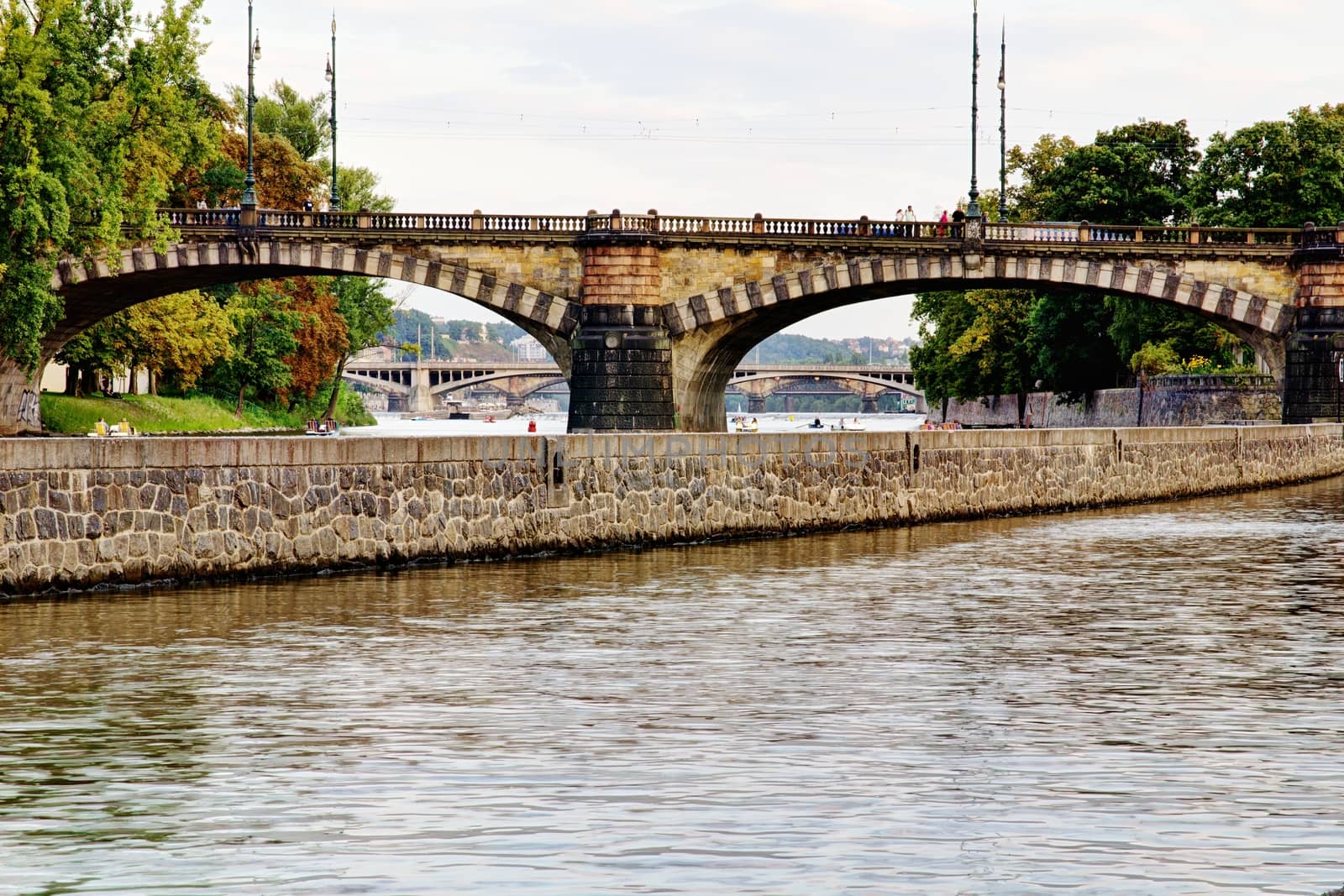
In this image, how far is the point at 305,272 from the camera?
63031 millimetres

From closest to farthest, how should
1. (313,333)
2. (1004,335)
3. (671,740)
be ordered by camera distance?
(671,740), (313,333), (1004,335)

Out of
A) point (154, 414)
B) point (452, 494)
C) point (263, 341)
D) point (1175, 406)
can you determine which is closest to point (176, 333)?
point (154, 414)

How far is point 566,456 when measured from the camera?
2302cm

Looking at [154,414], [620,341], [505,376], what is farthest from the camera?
[505,376]

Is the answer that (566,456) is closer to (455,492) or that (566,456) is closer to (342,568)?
(455,492)

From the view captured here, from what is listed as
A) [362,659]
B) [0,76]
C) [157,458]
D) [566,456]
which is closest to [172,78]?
[0,76]

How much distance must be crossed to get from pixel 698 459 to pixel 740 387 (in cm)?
17096

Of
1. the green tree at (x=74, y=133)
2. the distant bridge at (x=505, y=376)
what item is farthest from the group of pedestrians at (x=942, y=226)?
the distant bridge at (x=505, y=376)

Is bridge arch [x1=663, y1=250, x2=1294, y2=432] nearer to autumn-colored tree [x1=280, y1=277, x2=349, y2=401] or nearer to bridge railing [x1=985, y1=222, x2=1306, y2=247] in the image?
bridge railing [x1=985, y1=222, x2=1306, y2=247]

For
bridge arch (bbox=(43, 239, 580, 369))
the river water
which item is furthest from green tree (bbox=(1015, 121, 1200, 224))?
the river water

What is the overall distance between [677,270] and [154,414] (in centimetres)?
2495

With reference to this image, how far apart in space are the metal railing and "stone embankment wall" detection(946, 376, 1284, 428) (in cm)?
691

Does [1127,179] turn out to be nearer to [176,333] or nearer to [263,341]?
[263,341]

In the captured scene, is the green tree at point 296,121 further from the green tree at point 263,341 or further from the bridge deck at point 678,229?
the bridge deck at point 678,229
